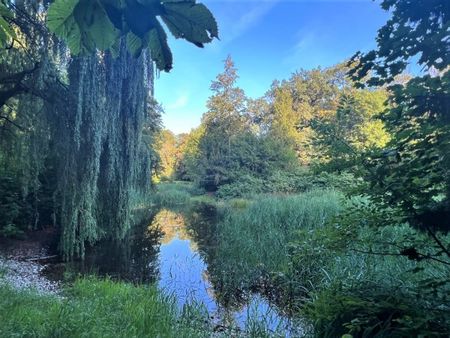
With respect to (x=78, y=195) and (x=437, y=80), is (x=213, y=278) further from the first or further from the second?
(x=437, y=80)

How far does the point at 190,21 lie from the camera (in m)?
0.60

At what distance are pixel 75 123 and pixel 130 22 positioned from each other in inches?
221

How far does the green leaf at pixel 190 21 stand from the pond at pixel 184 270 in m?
3.78

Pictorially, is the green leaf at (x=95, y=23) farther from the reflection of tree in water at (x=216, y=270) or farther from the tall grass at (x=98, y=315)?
the reflection of tree in water at (x=216, y=270)

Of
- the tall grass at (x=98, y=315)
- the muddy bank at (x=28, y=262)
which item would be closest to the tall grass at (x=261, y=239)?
the tall grass at (x=98, y=315)

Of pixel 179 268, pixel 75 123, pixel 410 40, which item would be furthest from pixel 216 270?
pixel 410 40

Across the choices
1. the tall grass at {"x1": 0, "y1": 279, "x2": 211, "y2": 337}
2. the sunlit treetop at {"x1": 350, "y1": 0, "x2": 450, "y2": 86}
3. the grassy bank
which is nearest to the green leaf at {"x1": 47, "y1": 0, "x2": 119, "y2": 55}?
the sunlit treetop at {"x1": 350, "y1": 0, "x2": 450, "y2": 86}

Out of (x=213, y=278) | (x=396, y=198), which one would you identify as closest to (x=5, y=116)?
(x=213, y=278)

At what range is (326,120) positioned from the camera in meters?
2.89

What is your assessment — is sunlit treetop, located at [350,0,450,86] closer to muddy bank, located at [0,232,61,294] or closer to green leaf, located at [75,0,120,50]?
green leaf, located at [75,0,120,50]

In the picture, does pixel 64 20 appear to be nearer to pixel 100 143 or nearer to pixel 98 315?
pixel 98 315

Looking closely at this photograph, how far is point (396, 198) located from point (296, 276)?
3378 mm

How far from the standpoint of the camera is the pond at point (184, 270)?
14.3ft

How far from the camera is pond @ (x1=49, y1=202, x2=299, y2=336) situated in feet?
14.3
